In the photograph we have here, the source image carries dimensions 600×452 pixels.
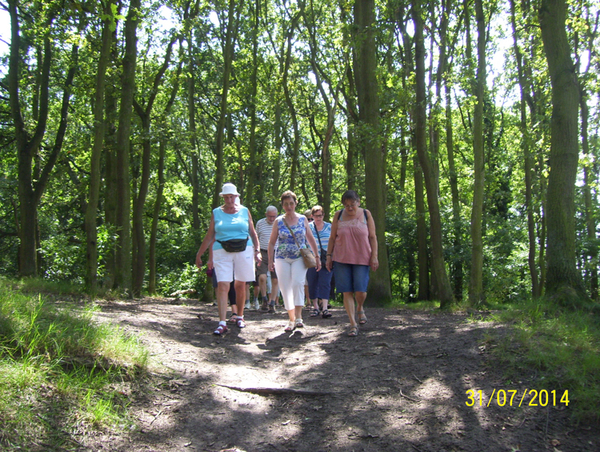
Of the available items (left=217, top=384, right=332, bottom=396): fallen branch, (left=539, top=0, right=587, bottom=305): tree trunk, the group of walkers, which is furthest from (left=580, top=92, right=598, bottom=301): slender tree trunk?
(left=217, top=384, right=332, bottom=396): fallen branch

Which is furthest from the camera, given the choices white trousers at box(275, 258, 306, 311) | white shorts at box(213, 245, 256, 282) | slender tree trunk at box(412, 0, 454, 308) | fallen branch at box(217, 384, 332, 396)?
slender tree trunk at box(412, 0, 454, 308)

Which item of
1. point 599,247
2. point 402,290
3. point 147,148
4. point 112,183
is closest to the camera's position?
point 112,183

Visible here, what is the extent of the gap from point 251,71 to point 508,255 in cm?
1397

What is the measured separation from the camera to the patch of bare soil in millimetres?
3506

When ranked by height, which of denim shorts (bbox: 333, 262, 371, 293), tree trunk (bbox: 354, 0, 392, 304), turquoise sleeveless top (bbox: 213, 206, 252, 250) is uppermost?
tree trunk (bbox: 354, 0, 392, 304)

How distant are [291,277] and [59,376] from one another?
12.4ft

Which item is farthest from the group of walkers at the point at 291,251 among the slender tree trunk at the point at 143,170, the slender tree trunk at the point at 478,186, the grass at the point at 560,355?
the slender tree trunk at the point at 143,170

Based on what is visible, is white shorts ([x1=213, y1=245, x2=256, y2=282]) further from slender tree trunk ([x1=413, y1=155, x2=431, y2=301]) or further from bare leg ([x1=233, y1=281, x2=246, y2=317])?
slender tree trunk ([x1=413, y1=155, x2=431, y2=301])

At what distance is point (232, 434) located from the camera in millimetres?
3740

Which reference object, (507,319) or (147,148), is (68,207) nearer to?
(147,148)

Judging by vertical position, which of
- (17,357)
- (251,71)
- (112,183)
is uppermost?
(251,71)

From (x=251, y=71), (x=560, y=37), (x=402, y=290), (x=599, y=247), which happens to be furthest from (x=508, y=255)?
(x=560, y=37)

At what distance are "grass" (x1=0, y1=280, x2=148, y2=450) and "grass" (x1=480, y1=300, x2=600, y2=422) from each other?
336 cm

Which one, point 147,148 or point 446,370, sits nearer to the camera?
point 446,370
